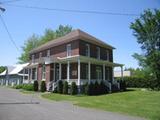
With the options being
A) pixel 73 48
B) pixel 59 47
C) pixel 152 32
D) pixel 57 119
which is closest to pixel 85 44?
pixel 73 48

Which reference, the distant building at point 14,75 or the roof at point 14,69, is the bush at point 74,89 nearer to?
the distant building at point 14,75

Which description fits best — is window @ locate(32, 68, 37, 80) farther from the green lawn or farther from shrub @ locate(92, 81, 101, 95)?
the green lawn

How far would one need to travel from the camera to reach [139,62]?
4284 cm

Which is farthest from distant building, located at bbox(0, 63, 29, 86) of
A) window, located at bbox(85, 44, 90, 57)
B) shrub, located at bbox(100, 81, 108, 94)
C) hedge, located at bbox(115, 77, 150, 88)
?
shrub, located at bbox(100, 81, 108, 94)

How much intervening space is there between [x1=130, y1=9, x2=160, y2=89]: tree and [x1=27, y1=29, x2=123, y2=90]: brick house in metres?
6.61

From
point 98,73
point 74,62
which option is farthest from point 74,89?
point 98,73

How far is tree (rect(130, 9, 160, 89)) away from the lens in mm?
38906

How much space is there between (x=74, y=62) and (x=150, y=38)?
15.8 meters

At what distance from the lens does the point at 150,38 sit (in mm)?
39688

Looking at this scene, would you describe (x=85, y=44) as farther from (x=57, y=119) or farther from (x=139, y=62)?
(x=57, y=119)

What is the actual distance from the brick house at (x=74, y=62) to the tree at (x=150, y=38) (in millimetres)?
6607

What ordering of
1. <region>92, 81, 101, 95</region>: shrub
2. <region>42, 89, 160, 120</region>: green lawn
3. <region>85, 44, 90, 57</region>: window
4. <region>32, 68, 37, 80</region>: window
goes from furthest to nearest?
<region>32, 68, 37, 80</region>: window, <region>85, 44, 90, 57</region>: window, <region>92, 81, 101, 95</region>: shrub, <region>42, 89, 160, 120</region>: green lawn

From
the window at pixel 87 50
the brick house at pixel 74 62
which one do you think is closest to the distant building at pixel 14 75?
the brick house at pixel 74 62

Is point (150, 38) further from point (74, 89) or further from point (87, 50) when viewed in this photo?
point (74, 89)
